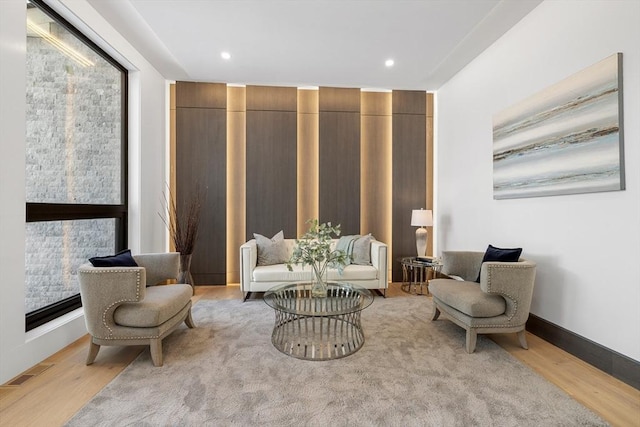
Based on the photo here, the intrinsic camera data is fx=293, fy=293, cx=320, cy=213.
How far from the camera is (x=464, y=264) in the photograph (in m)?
3.20

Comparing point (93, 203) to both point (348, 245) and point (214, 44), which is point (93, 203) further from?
point (348, 245)

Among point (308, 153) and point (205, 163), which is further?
point (308, 153)

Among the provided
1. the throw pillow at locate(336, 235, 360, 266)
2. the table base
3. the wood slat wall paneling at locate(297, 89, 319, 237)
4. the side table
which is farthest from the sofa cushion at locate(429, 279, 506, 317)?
the wood slat wall paneling at locate(297, 89, 319, 237)

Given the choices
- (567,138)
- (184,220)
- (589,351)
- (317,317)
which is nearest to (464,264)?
(589,351)

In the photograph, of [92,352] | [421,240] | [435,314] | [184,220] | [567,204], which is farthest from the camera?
[184,220]

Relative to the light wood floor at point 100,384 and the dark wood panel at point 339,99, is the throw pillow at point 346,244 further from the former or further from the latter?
the dark wood panel at point 339,99

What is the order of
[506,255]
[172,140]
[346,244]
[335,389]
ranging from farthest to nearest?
1. [172,140]
2. [346,244]
3. [506,255]
4. [335,389]

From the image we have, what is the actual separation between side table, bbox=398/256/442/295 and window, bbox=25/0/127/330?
385cm

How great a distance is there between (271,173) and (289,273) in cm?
177

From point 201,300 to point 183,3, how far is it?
3.40m

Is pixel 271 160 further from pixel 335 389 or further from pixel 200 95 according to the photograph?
pixel 335 389

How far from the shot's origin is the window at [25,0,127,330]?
2.50 m

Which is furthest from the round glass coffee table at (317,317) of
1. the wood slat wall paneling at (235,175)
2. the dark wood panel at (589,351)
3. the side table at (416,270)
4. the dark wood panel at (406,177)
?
the dark wood panel at (406,177)

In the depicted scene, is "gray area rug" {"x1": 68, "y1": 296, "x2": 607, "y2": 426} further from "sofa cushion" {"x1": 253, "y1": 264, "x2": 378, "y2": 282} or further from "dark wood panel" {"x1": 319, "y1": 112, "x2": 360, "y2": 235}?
"dark wood panel" {"x1": 319, "y1": 112, "x2": 360, "y2": 235}
